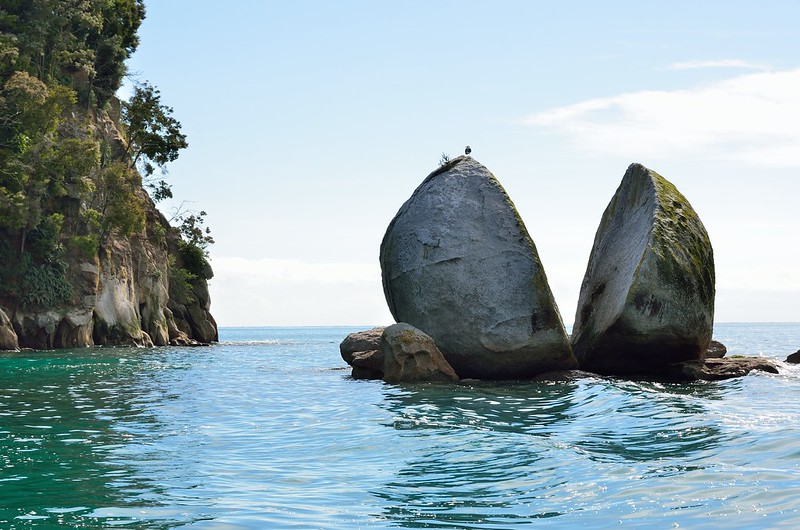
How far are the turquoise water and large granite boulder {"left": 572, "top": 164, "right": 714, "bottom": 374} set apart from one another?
1.58 m

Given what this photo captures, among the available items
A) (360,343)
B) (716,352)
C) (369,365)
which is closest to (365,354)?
(369,365)

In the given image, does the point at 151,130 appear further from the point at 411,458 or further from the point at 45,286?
the point at 411,458

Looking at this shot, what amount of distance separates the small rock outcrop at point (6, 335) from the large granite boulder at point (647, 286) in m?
31.6

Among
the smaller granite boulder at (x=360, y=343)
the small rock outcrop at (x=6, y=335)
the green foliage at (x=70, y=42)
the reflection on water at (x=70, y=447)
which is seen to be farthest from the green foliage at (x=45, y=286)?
the smaller granite boulder at (x=360, y=343)

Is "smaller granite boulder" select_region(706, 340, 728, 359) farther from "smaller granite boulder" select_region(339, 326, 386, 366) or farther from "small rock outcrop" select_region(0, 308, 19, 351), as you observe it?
"small rock outcrop" select_region(0, 308, 19, 351)

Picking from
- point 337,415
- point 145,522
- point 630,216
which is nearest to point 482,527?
point 145,522

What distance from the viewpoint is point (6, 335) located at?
42.5 metres

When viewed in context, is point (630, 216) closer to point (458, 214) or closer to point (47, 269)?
point (458, 214)

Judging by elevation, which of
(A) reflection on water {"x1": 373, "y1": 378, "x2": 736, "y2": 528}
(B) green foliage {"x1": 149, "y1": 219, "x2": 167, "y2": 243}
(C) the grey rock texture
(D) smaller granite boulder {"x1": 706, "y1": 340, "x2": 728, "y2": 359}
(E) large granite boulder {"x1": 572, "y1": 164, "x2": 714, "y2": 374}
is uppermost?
(B) green foliage {"x1": 149, "y1": 219, "x2": 167, "y2": 243}

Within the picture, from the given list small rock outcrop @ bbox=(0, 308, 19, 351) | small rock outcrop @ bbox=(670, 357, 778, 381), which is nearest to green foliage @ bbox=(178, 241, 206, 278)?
small rock outcrop @ bbox=(0, 308, 19, 351)

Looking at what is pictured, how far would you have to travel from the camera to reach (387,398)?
59.3ft

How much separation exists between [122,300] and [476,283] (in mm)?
37856

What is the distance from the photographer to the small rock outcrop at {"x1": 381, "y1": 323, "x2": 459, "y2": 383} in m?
21.2

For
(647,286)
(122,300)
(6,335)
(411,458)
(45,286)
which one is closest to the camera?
(411,458)
